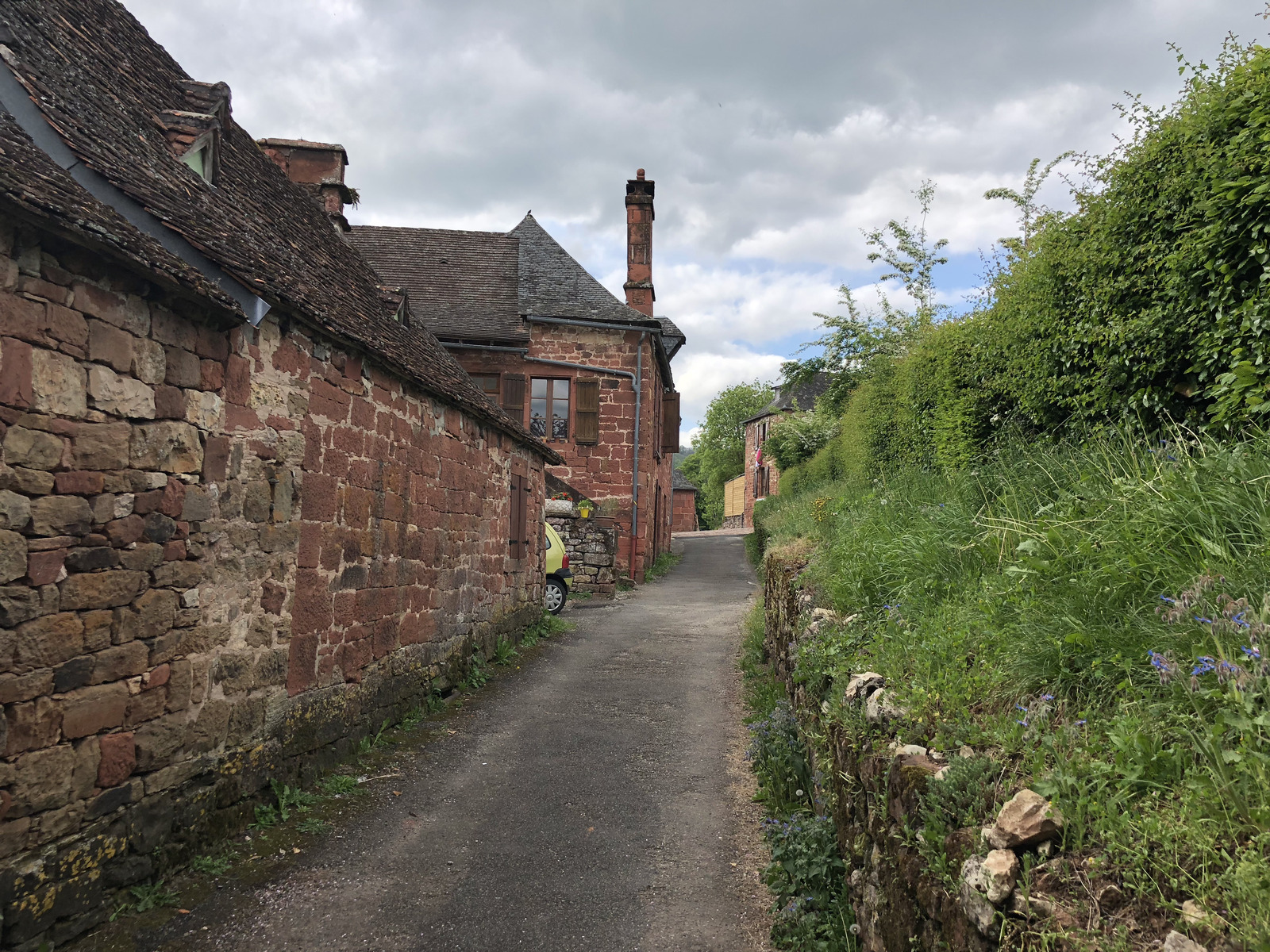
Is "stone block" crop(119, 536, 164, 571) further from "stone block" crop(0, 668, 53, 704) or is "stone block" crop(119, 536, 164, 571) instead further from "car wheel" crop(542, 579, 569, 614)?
"car wheel" crop(542, 579, 569, 614)

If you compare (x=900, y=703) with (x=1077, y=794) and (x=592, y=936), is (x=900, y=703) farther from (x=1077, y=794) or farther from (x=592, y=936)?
(x=592, y=936)

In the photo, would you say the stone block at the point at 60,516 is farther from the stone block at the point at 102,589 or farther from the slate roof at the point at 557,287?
the slate roof at the point at 557,287

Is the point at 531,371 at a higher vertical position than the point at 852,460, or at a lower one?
higher

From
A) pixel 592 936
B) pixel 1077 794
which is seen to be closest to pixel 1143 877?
pixel 1077 794

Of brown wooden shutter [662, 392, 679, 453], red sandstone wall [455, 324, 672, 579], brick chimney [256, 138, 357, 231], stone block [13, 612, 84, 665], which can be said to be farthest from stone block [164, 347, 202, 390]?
brown wooden shutter [662, 392, 679, 453]

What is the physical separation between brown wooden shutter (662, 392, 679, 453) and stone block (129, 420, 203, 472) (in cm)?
1979

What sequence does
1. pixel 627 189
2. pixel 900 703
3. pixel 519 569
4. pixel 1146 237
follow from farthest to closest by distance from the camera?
1. pixel 627 189
2. pixel 519 569
3. pixel 1146 237
4. pixel 900 703

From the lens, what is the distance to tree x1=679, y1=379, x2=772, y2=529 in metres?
63.5

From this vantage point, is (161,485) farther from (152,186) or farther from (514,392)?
(514,392)

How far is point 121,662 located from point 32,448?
1130 mm

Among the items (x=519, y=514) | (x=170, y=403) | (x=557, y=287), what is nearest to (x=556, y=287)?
(x=557, y=287)

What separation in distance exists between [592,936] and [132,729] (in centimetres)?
248

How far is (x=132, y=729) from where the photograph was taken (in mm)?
3961

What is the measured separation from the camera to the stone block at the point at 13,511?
3.30 meters
